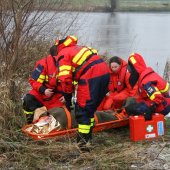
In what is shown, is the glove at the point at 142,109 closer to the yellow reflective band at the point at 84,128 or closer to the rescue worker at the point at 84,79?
the rescue worker at the point at 84,79

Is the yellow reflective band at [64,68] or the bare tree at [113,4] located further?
the bare tree at [113,4]

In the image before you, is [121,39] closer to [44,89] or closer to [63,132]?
[44,89]

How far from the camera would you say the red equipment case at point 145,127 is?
4.72 metres

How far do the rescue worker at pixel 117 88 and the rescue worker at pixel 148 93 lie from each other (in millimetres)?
516

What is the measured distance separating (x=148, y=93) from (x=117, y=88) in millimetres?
1203

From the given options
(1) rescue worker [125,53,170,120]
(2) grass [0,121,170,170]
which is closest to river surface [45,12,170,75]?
(1) rescue worker [125,53,170,120]

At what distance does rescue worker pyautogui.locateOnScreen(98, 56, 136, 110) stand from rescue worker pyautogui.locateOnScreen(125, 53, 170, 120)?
20.3 inches

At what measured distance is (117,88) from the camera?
19.6ft

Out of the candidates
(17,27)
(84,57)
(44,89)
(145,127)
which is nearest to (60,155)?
(84,57)

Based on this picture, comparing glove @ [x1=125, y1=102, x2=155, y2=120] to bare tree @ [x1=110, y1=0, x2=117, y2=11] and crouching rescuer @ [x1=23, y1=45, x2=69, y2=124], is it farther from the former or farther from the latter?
bare tree @ [x1=110, y1=0, x2=117, y2=11]

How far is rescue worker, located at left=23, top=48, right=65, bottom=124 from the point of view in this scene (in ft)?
17.0

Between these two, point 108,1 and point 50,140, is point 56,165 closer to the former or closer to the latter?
point 50,140

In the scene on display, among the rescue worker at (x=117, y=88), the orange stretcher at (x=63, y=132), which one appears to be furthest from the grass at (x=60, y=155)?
the rescue worker at (x=117, y=88)

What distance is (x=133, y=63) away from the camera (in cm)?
519
